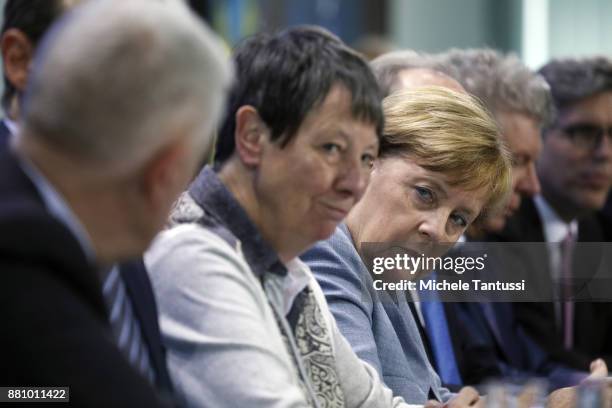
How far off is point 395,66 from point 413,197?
86 cm

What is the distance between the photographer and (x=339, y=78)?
5.54 feet

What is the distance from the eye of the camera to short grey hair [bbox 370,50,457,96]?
10.0 ft

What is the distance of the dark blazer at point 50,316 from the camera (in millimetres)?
1121

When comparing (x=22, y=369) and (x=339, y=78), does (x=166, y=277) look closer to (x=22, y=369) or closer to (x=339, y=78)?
(x=339, y=78)

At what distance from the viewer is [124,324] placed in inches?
62.8

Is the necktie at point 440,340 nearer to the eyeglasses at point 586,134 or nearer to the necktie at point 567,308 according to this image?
the necktie at point 567,308

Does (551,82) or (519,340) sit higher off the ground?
(551,82)

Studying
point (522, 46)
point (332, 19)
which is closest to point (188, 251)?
point (522, 46)

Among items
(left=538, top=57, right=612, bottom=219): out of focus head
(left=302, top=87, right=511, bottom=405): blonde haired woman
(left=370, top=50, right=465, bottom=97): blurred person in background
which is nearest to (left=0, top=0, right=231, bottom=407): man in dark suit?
(left=302, top=87, right=511, bottom=405): blonde haired woman

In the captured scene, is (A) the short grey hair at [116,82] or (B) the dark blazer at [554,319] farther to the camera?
(B) the dark blazer at [554,319]

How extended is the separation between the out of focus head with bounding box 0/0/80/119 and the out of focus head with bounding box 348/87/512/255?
0.74 meters

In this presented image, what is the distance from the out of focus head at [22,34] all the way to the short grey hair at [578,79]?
2607 mm

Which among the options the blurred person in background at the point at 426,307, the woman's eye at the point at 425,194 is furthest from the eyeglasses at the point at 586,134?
the woman's eye at the point at 425,194

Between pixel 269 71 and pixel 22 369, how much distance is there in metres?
0.70
